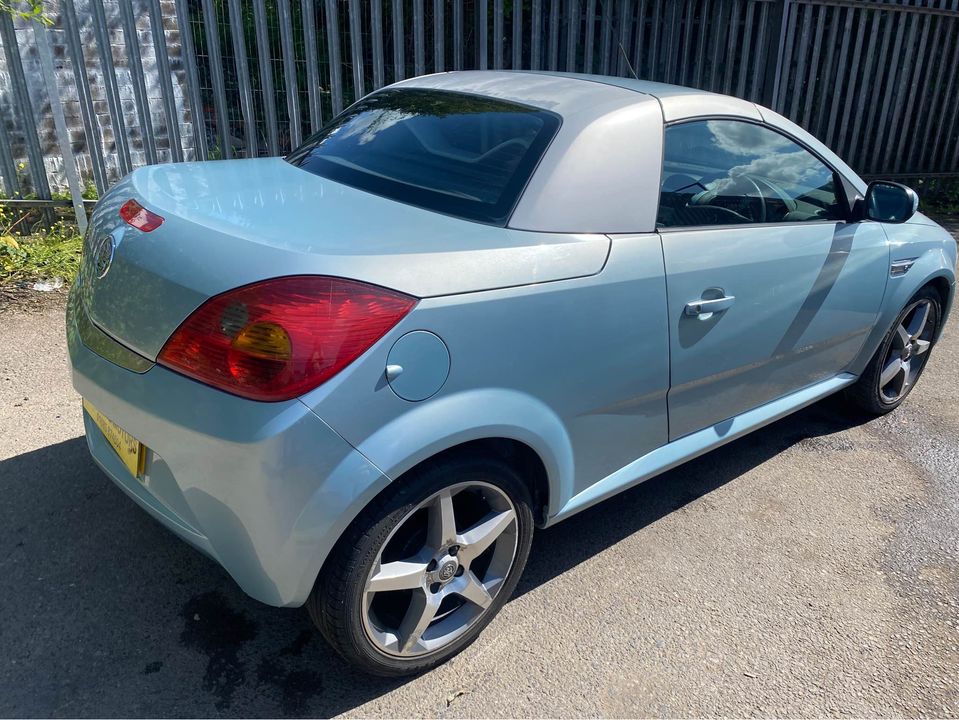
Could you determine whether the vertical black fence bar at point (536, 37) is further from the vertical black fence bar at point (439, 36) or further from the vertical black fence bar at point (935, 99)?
the vertical black fence bar at point (935, 99)

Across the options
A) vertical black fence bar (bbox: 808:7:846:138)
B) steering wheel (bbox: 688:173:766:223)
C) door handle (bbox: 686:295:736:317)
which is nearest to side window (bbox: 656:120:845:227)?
steering wheel (bbox: 688:173:766:223)

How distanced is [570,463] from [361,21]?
4.92 meters

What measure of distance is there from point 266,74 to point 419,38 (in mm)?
1263

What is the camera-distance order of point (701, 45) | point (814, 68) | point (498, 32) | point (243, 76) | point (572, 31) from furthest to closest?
point (814, 68), point (701, 45), point (572, 31), point (498, 32), point (243, 76)

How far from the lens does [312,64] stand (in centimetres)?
608

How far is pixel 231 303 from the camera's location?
1.87 metres

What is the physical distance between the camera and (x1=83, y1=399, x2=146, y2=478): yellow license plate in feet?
7.01

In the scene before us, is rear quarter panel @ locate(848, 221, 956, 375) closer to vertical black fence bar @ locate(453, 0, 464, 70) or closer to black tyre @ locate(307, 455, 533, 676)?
black tyre @ locate(307, 455, 533, 676)

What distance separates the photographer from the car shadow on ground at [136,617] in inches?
86.0

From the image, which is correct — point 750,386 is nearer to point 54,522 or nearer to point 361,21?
point 54,522

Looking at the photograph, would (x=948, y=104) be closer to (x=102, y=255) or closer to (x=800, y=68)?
(x=800, y=68)

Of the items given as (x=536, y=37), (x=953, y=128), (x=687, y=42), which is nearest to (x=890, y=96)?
(x=953, y=128)

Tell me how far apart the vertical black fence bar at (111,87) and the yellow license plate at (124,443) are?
4.00 meters

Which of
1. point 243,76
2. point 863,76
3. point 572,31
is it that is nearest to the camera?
point 243,76
